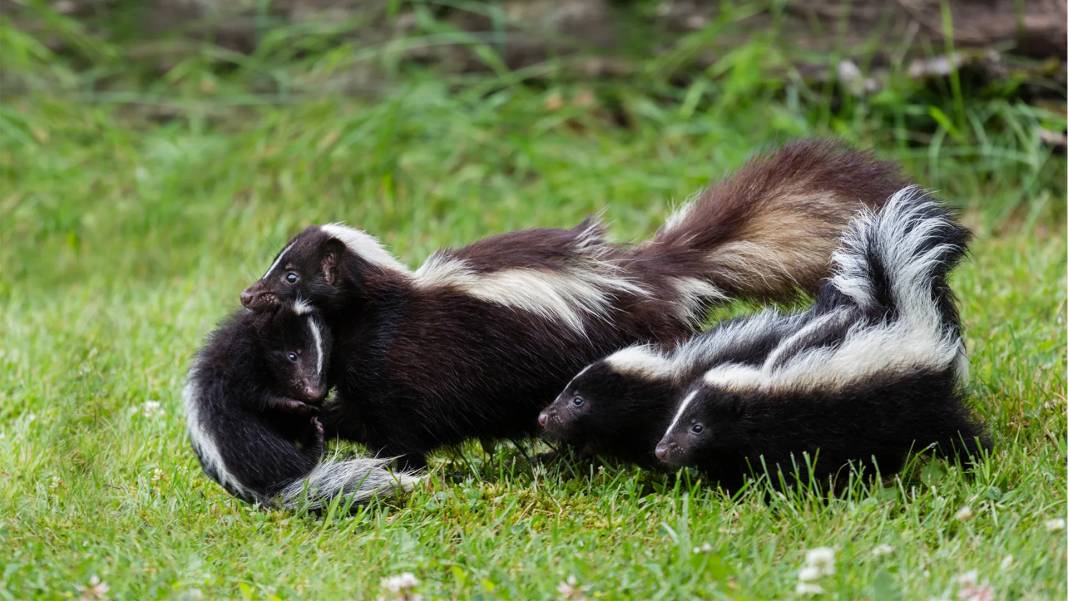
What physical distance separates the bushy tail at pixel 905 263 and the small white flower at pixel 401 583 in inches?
65.9

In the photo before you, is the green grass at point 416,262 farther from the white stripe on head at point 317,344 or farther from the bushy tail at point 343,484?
the white stripe on head at point 317,344

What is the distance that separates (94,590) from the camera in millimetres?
3346

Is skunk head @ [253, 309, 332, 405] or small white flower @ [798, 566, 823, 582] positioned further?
skunk head @ [253, 309, 332, 405]

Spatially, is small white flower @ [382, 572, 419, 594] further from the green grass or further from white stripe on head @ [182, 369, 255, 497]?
white stripe on head @ [182, 369, 255, 497]

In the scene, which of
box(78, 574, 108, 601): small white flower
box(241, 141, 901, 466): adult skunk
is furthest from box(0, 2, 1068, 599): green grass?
box(241, 141, 901, 466): adult skunk

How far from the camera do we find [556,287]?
4.29 metres

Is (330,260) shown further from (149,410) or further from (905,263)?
(905,263)

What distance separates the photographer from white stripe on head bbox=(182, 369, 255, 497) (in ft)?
13.3

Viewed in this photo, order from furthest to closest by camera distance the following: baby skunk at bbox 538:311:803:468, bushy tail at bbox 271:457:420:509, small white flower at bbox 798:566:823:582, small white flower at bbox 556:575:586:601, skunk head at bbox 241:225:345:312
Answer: skunk head at bbox 241:225:345:312, baby skunk at bbox 538:311:803:468, bushy tail at bbox 271:457:420:509, small white flower at bbox 556:575:586:601, small white flower at bbox 798:566:823:582

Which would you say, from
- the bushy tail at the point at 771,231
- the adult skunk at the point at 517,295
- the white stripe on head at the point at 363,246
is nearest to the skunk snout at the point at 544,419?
the adult skunk at the point at 517,295

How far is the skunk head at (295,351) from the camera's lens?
423 cm

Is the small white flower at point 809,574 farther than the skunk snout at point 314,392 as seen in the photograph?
No

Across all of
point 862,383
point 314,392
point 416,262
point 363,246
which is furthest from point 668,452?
point 416,262

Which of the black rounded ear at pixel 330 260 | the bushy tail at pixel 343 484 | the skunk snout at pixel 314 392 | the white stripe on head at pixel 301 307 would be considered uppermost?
the black rounded ear at pixel 330 260
